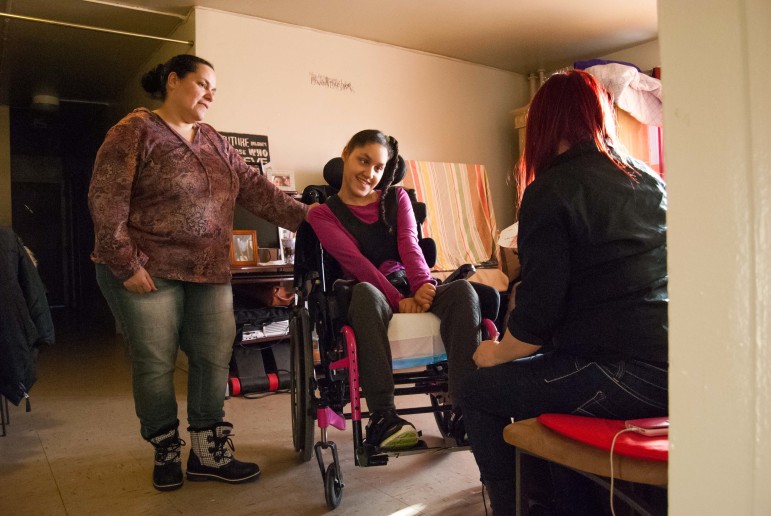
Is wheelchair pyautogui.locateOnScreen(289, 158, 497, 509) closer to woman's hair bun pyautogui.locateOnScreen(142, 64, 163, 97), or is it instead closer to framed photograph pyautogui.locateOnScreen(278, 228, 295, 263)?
woman's hair bun pyautogui.locateOnScreen(142, 64, 163, 97)

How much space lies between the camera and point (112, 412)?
10.4 ft

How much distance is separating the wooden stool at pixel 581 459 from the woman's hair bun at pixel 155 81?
5.45 ft

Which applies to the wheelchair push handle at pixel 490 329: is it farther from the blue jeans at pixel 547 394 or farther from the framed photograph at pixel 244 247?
the framed photograph at pixel 244 247

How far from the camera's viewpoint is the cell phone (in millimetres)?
1028

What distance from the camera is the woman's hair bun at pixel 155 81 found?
7.20 feet

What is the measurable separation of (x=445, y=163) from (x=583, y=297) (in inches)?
151

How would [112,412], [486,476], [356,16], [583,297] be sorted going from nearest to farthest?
1. [583,297]
2. [486,476]
3. [112,412]
4. [356,16]

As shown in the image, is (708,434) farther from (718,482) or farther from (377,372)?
(377,372)

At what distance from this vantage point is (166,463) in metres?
2.12

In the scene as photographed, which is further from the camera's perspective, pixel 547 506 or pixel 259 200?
pixel 259 200

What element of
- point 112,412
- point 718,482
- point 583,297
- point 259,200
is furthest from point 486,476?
point 112,412

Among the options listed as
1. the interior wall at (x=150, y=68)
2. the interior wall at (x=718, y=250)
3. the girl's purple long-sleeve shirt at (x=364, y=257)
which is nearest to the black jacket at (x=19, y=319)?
the girl's purple long-sleeve shirt at (x=364, y=257)

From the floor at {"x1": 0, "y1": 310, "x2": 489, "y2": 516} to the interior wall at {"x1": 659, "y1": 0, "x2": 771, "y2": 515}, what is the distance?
1.31 m

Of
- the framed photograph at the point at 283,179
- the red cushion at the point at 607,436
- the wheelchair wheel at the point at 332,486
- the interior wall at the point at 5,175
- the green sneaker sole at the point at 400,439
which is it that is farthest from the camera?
the interior wall at the point at 5,175
